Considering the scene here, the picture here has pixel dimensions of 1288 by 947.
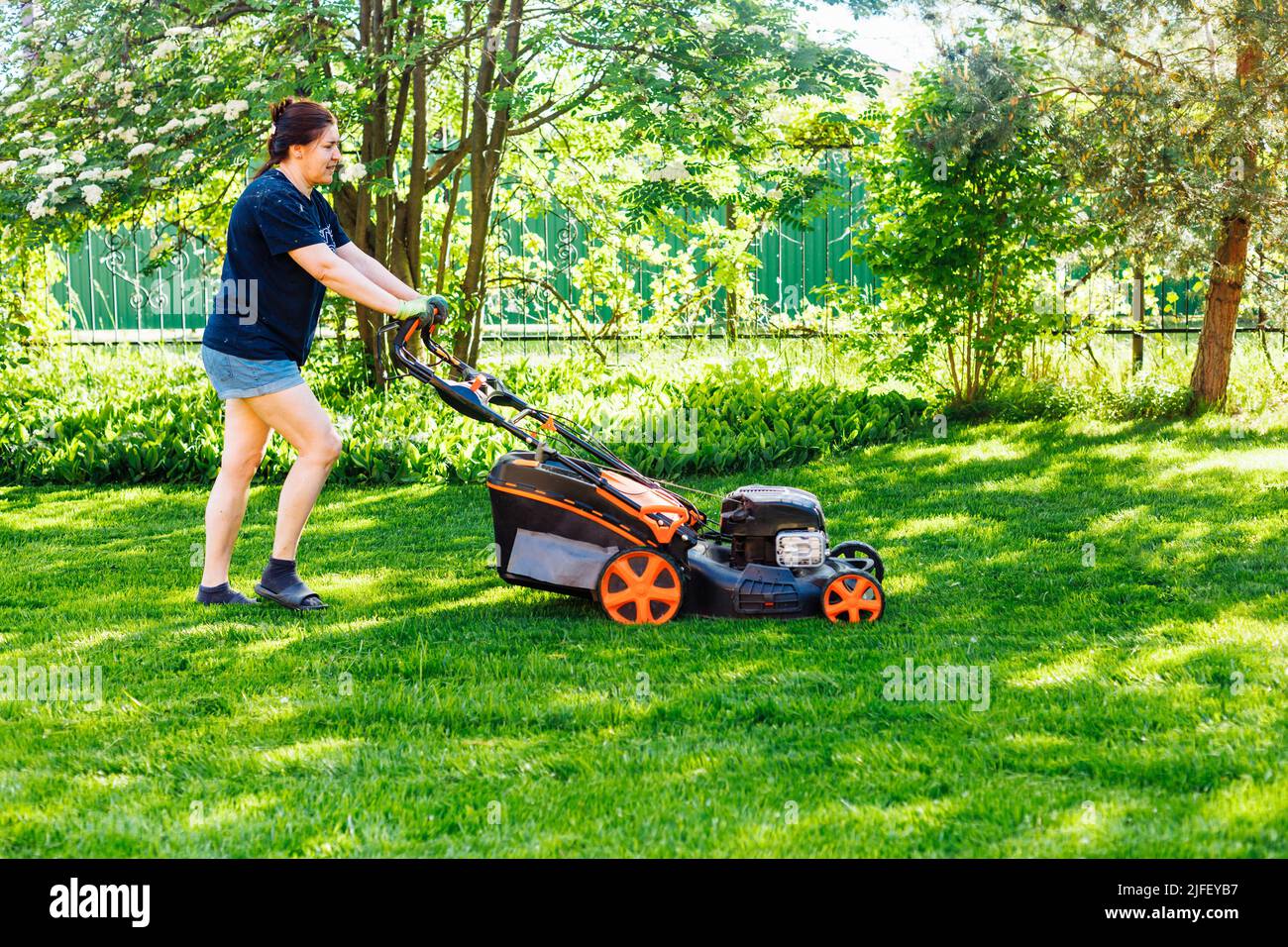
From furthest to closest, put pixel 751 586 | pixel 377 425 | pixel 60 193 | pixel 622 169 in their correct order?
pixel 622 169
pixel 377 425
pixel 60 193
pixel 751 586

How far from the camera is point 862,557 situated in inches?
203

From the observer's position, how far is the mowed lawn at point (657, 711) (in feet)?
9.59

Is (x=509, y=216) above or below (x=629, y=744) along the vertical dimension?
above

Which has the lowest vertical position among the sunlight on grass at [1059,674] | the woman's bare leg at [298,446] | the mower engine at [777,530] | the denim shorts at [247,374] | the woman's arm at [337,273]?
the sunlight on grass at [1059,674]

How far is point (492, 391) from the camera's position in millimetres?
4875

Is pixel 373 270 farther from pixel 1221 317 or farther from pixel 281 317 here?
pixel 1221 317

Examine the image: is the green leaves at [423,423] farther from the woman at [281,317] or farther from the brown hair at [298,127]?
the brown hair at [298,127]

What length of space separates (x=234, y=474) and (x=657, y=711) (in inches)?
82.0

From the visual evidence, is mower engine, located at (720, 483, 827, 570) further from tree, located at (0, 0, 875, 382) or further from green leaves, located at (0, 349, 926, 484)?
tree, located at (0, 0, 875, 382)

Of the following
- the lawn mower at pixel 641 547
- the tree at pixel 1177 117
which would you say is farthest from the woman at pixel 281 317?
the tree at pixel 1177 117

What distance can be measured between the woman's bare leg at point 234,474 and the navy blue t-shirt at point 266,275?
0.89 ft
